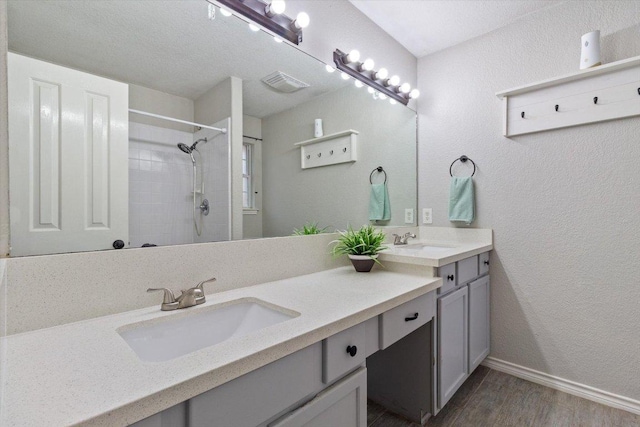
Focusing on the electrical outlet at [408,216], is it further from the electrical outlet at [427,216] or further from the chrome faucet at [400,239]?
the chrome faucet at [400,239]

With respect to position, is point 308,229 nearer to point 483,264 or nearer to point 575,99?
point 483,264

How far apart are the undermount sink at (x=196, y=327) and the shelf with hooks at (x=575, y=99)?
1928 millimetres

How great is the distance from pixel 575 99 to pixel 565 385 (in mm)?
1698

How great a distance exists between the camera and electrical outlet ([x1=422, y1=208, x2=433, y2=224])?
240cm

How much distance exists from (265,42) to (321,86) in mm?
396

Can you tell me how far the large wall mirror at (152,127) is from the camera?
33.7 inches

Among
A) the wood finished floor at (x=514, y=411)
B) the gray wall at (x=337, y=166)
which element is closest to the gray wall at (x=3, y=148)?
the gray wall at (x=337, y=166)

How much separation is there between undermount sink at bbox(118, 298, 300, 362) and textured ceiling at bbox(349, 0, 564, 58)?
6.17 ft

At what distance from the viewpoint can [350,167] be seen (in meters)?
1.93

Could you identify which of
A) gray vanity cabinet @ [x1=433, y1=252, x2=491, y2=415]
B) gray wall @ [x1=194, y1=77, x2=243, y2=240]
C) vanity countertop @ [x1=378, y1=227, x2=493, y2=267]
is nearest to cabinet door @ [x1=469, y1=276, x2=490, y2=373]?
gray vanity cabinet @ [x1=433, y1=252, x2=491, y2=415]

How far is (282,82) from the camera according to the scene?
58.1 inches

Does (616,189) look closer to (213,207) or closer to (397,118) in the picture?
(397,118)

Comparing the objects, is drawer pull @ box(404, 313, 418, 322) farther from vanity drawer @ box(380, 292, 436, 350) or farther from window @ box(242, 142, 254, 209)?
window @ box(242, 142, 254, 209)

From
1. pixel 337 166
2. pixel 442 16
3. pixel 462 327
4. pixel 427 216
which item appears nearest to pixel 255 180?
pixel 337 166
